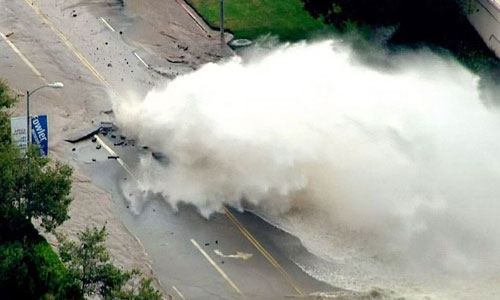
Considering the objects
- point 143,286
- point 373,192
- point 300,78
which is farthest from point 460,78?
point 143,286

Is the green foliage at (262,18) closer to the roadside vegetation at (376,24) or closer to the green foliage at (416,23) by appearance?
the roadside vegetation at (376,24)

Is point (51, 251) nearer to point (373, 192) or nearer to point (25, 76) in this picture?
point (373, 192)

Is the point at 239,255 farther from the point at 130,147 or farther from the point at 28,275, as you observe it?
the point at 130,147

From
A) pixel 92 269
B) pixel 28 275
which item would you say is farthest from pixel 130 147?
pixel 92 269

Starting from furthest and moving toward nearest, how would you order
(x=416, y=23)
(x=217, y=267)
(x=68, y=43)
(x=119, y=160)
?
(x=68, y=43)
(x=416, y=23)
(x=119, y=160)
(x=217, y=267)

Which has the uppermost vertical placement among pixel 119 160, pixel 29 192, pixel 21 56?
pixel 29 192

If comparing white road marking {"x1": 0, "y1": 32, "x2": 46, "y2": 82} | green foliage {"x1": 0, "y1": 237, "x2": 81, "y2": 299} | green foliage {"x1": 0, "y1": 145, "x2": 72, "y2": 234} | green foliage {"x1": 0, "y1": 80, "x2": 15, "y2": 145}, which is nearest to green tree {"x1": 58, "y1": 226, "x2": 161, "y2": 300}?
green foliage {"x1": 0, "y1": 237, "x2": 81, "y2": 299}

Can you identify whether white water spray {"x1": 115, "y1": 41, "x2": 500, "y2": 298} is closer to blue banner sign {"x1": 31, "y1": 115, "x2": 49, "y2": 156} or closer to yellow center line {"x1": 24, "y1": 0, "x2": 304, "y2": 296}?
yellow center line {"x1": 24, "y1": 0, "x2": 304, "y2": 296}
